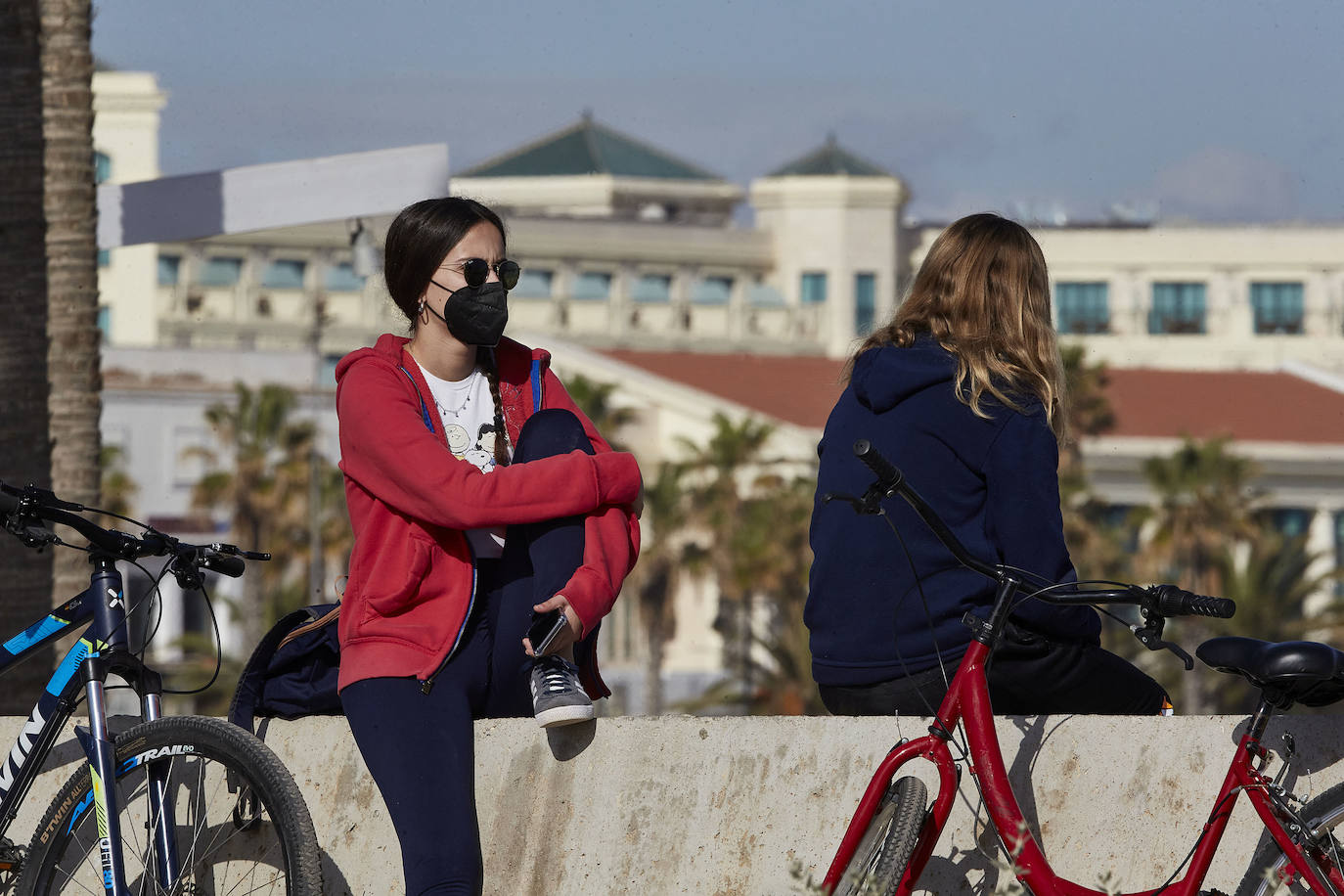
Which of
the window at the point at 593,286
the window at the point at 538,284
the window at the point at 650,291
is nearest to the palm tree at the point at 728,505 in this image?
the window at the point at 593,286

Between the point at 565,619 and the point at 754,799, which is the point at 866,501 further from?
the point at 754,799

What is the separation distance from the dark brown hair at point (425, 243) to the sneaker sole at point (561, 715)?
0.57 m

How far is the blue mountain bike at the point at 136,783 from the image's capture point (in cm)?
396

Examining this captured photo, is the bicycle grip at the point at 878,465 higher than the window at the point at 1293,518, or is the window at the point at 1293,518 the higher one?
the bicycle grip at the point at 878,465

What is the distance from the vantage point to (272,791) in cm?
387

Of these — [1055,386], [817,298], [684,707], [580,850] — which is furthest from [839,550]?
[817,298]

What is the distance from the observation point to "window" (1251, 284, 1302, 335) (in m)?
90.4

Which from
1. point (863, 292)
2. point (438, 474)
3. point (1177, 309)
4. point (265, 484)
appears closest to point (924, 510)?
point (438, 474)

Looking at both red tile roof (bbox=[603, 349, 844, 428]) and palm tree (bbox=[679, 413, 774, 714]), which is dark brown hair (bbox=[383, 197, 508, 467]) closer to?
palm tree (bbox=[679, 413, 774, 714])

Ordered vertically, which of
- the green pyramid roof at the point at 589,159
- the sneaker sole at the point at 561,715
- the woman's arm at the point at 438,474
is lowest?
the sneaker sole at the point at 561,715

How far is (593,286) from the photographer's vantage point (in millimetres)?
90250

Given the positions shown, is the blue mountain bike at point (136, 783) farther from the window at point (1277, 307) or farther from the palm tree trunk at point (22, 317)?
the window at point (1277, 307)

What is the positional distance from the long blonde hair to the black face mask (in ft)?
2.69

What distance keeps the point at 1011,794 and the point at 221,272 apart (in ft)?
270
